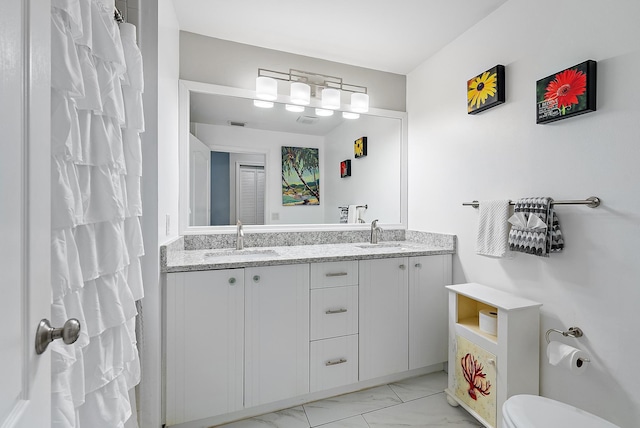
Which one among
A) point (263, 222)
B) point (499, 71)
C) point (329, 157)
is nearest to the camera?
point (499, 71)

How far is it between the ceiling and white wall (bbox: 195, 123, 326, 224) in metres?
0.63

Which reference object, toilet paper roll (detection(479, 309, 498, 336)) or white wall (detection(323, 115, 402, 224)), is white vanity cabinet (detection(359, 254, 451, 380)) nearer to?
toilet paper roll (detection(479, 309, 498, 336))

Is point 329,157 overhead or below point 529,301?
overhead

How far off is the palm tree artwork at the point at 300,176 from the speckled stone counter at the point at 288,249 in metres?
0.30

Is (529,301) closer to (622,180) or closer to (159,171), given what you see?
(622,180)

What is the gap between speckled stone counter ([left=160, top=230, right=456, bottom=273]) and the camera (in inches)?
62.3

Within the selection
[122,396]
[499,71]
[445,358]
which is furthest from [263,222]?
[499,71]

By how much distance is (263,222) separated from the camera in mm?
2256

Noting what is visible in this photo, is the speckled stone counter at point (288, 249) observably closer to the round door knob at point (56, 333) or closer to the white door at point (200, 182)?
the white door at point (200, 182)

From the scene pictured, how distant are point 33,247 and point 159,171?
3.15 ft

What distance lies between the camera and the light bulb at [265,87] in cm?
210

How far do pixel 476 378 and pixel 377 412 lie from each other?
23.0 inches

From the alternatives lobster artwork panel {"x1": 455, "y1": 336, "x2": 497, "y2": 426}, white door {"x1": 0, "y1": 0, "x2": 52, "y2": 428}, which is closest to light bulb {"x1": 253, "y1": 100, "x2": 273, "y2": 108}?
white door {"x1": 0, "y1": 0, "x2": 52, "y2": 428}

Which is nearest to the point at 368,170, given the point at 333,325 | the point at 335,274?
the point at 335,274
